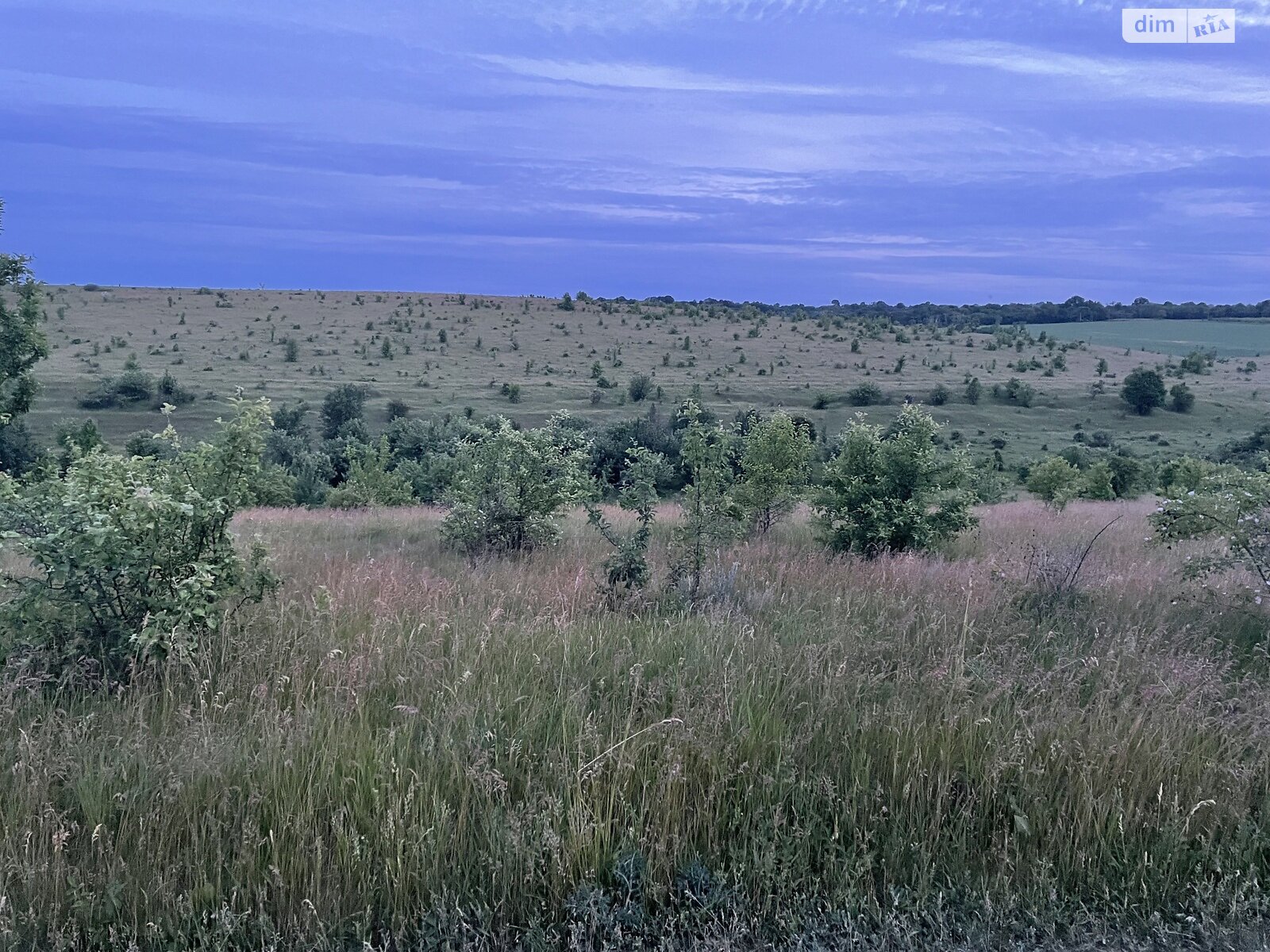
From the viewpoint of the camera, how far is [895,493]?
29.8 ft

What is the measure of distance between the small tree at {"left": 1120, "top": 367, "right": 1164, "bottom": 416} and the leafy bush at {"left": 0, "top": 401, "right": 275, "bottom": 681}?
5561 cm

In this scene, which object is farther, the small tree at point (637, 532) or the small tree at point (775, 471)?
the small tree at point (775, 471)

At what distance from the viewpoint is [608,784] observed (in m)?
3.23

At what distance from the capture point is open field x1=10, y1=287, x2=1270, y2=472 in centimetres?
4353

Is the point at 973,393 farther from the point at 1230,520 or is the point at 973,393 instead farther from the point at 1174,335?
the point at 1230,520

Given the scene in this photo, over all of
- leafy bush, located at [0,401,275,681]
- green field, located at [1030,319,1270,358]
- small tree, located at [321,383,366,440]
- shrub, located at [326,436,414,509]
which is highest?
green field, located at [1030,319,1270,358]

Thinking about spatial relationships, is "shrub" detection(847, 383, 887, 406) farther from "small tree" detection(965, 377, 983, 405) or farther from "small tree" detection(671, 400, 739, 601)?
"small tree" detection(671, 400, 739, 601)

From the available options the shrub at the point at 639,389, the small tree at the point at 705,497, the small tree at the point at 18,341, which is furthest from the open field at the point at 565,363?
the small tree at the point at 705,497

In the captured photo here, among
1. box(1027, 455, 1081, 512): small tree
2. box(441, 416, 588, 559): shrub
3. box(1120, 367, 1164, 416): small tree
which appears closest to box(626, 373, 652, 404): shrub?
box(1027, 455, 1081, 512): small tree

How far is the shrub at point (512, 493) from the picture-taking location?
8805mm

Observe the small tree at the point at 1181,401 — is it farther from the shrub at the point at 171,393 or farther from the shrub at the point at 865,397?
the shrub at the point at 171,393

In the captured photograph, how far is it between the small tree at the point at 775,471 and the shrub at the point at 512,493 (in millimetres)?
2378

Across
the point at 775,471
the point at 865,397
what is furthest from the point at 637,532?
Answer: the point at 865,397

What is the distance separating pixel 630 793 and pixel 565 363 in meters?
58.0
